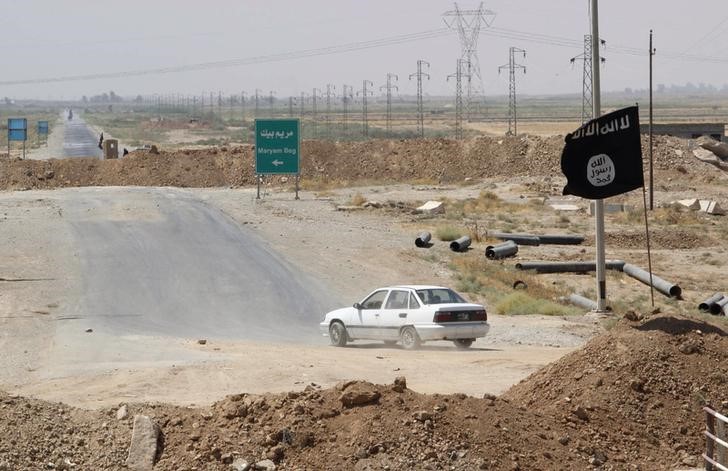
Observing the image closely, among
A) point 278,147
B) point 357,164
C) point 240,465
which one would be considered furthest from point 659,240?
point 240,465

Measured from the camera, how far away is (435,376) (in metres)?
18.7

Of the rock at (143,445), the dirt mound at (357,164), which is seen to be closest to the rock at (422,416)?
the rock at (143,445)

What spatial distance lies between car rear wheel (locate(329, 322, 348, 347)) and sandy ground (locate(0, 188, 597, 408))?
0.36 m

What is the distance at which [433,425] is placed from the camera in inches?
480

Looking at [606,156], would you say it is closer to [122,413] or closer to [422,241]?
[122,413]

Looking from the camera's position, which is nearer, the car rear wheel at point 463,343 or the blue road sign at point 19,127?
the car rear wheel at point 463,343

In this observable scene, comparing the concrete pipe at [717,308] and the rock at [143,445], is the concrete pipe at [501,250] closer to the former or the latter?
the concrete pipe at [717,308]

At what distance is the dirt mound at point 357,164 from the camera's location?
68188 millimetres

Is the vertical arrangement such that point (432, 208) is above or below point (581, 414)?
above

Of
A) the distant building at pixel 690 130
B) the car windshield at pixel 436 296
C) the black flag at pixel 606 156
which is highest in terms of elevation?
the distant building at pixel 690 130

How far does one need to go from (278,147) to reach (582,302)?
24794 millimetres

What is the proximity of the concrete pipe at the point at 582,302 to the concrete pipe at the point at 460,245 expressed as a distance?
27.7 ft

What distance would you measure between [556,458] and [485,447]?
2.52 feet

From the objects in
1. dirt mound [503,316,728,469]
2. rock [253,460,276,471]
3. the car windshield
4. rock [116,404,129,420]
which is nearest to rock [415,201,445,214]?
the car windshield
